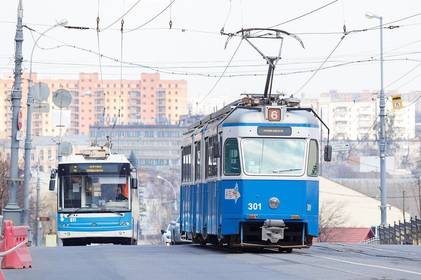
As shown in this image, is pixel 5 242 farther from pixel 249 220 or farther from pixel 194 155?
pixel 194 155

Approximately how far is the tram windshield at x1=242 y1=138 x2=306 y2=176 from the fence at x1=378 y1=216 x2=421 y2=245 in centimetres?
2643

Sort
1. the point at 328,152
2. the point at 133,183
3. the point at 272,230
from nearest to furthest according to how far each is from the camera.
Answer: the point at 272,230
the point at 328,152
the point at 133,183

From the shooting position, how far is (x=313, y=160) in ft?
77.8

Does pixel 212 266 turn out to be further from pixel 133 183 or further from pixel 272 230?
A: pixel 133 183

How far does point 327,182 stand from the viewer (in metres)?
111

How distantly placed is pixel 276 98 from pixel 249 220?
2.85 meters

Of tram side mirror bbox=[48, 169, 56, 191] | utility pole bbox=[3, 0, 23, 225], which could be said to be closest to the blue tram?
tram side mirror bbox=[48, 169, 56, 191]

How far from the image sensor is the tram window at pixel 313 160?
23.6 metres

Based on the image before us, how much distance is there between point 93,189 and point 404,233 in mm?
19999

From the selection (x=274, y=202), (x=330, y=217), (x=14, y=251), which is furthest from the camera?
(x=330, y=217)

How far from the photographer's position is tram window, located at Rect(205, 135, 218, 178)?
24.3 meters

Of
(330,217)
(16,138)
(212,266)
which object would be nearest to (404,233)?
(16,138)

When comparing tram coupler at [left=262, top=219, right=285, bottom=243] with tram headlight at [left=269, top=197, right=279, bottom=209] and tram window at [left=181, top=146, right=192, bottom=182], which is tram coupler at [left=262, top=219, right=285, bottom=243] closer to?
tram headlight at [left=269, top=197, right=279, bottom=209]

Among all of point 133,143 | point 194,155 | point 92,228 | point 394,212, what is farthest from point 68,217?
point 133,143
